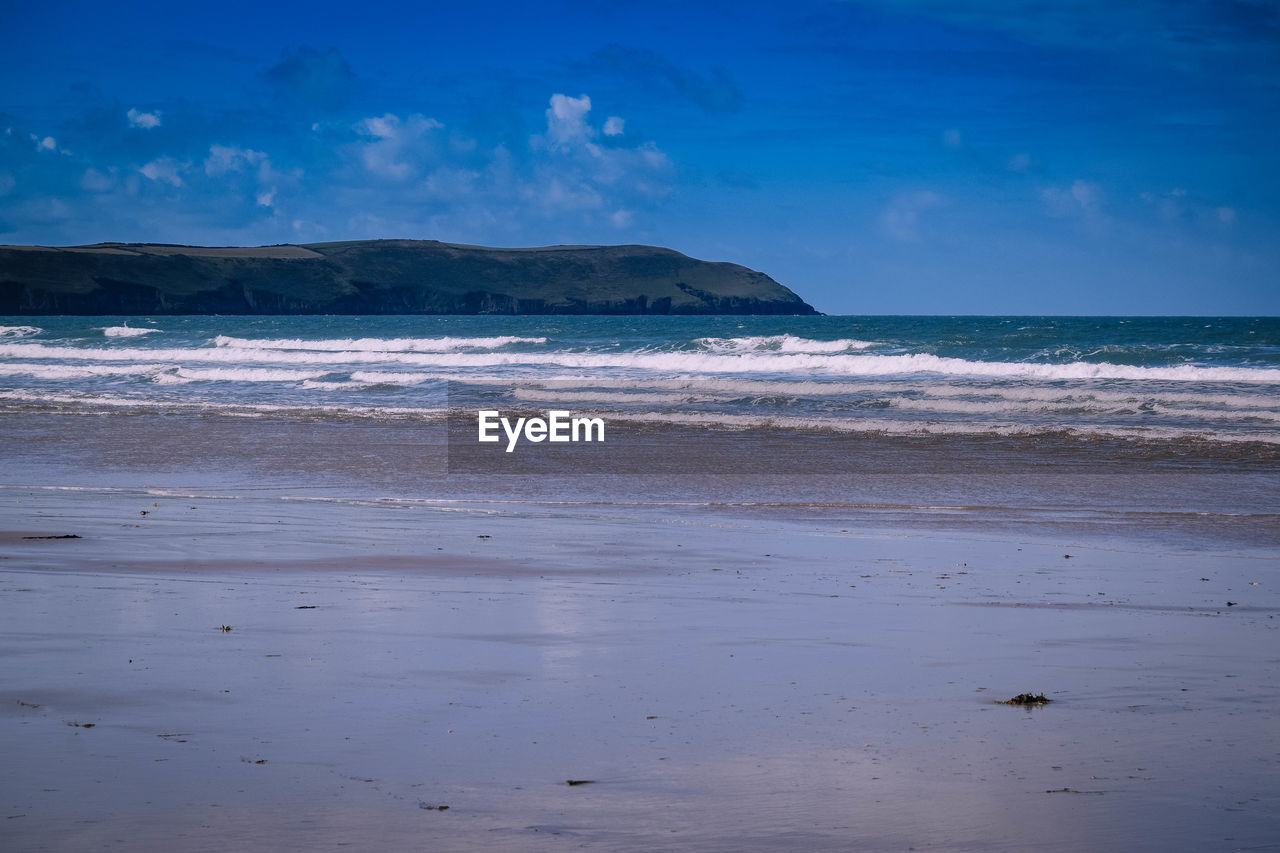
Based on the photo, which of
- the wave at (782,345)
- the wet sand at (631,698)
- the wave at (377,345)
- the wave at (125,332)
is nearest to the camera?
the wet sand at (631,698)

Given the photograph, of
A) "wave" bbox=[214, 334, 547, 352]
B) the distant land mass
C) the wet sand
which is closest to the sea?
the wet sand

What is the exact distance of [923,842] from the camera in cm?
307

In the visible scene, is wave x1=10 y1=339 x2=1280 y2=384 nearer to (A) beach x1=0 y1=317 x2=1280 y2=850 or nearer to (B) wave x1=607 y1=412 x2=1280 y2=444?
(B) wave x1=607 y1=412 x2=1280 y2=444

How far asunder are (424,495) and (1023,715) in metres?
7.88

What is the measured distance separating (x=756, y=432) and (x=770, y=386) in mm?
9340

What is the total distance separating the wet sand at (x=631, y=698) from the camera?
3.20m

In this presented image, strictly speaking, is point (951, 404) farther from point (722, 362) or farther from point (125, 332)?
point (125, 332)

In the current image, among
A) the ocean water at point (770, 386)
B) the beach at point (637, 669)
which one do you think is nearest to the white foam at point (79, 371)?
the ocean water at point (770, 386)

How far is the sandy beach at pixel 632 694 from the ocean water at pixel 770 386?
996 centimetres

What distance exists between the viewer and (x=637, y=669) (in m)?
4.75

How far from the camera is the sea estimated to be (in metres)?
11.4

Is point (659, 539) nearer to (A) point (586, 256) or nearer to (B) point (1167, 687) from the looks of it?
(B) point (1167, 687)

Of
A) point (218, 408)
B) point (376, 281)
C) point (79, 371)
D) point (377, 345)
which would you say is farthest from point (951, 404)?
point (376, 281)

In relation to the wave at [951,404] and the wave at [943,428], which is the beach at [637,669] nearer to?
the wave at [943,428]
